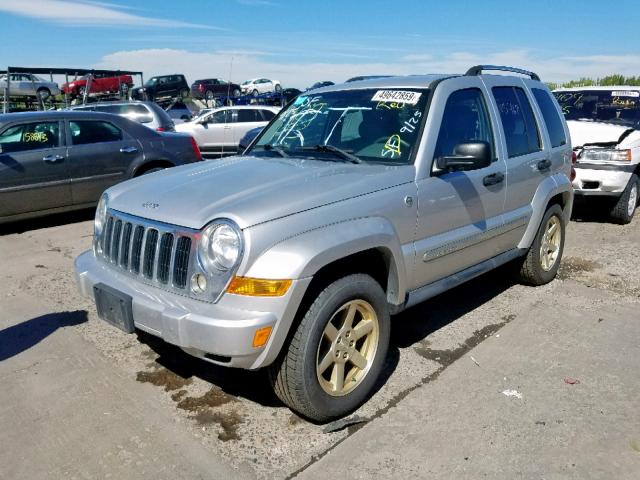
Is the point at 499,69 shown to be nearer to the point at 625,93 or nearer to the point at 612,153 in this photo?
the point at 612,153

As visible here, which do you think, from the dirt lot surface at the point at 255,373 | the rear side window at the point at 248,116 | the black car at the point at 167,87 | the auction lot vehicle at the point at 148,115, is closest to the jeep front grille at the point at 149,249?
the dirt lot surface at the point at 255,373

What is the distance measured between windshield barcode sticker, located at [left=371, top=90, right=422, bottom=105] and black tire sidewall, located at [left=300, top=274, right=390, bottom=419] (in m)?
1.35

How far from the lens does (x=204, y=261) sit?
8.89ft

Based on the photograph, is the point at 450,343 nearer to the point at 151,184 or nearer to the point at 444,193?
the point at 444,193

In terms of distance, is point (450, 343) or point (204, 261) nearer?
point (204, 261)

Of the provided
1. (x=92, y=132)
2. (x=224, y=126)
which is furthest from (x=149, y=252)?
(x=224, y=126)

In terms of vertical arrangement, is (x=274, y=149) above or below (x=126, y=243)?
above

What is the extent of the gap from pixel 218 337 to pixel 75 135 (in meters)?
6.06

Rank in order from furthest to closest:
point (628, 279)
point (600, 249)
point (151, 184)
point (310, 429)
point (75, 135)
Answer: point (75, 135), point (600, 249), point (628, 279), point (151, 184), point (310, 429)

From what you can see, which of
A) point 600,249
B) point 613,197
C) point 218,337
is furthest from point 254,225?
point 613,197

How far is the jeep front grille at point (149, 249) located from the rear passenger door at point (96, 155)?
4593mm

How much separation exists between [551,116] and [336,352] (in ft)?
10.9

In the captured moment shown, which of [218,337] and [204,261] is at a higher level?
[204,261]

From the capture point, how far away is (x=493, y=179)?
13.3 feet
